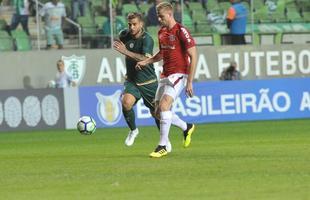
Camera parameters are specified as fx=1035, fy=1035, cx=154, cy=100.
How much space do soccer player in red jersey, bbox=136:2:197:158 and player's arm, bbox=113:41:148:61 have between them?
0.74 meters

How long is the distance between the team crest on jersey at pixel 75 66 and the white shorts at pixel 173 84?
551 inches

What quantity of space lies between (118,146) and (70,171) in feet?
18.2

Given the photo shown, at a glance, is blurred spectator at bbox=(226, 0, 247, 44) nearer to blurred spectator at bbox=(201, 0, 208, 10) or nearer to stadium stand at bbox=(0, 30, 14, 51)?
blurred spectator at bbox=(201, 0, 208, 10)

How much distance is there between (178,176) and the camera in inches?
502

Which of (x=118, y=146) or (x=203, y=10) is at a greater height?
(x=203, y=10)

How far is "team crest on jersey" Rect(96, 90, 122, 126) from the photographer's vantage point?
2727cm

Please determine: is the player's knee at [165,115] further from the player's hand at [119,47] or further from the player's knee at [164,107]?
the player's hand at [119,47]

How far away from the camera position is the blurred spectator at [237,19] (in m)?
30.5

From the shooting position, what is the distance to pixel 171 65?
16.0 m

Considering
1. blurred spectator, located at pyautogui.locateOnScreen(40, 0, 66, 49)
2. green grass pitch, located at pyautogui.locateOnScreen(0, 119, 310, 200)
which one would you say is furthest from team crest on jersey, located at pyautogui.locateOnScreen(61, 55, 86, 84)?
green grass pitch, located at pyautogui.locateOnScreen(0, 119, 310, 200)

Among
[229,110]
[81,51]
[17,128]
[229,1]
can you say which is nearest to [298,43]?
[229,1]

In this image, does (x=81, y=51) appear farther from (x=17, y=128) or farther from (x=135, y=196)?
(x=135, y=196)

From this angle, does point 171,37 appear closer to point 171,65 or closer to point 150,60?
point 171,65

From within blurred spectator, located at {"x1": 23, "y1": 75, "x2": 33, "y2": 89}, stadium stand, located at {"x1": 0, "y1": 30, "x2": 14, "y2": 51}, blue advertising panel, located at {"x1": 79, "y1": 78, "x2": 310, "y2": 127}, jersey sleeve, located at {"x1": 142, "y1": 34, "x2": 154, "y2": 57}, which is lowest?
blue advertising panel, located at {"x1": 79, "y1": 78, "x2": 310, "y2": 127}
